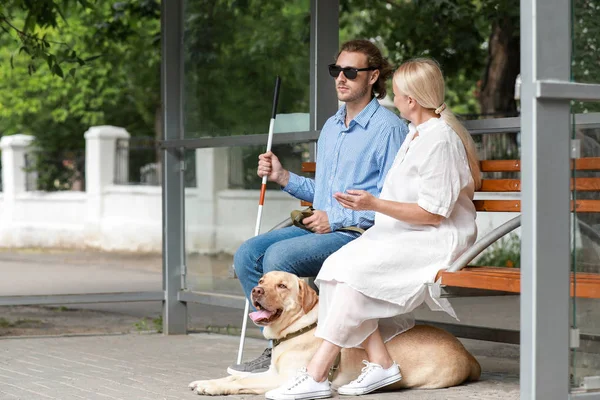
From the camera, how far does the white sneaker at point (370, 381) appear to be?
5.60 metres

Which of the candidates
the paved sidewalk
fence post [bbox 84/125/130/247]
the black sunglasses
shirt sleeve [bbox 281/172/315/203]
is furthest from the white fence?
the black sunglasses

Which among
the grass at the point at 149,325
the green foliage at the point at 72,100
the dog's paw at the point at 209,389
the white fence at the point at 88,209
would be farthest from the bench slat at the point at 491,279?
the green foliage at the point at 72,100

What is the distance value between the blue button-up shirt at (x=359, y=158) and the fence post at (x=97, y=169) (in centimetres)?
1887

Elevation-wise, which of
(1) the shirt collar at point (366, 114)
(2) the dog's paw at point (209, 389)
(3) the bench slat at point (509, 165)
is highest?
(1) the shirt collar at point (366, 114)

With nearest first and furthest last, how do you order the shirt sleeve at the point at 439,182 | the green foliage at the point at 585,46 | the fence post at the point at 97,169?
Answer: the green foliage at the point at 585,46 < the shirt sleeve at the point at 439,182 < the fence post at the point at 97,169

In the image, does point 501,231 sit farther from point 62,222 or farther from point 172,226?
point 62,222

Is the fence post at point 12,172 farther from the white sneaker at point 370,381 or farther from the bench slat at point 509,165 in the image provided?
the white sneaker at point 370,381

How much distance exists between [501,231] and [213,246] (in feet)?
11.9

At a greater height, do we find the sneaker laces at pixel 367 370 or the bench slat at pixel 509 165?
the bench slat at pixel 509 165

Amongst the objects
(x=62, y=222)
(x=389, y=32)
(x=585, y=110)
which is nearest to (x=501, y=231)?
(x=585, y=110)

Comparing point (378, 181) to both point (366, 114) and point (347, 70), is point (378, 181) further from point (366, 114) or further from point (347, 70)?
point (347, 70)

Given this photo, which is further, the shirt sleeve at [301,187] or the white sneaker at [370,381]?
the shirt sleeve at [301,187]

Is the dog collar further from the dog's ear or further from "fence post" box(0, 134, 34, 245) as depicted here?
"fence post" box(0, 134, 34, 245)

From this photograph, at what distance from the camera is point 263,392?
5.70 m
